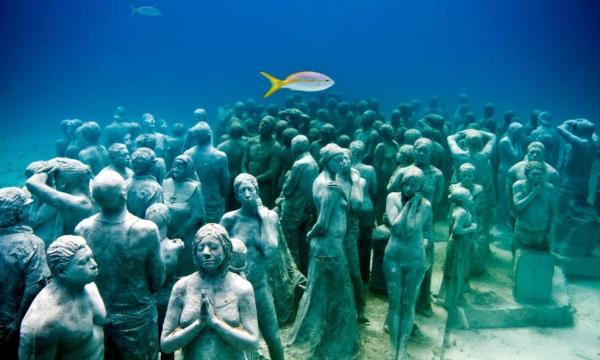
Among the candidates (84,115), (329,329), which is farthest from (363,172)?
A: (84,115)

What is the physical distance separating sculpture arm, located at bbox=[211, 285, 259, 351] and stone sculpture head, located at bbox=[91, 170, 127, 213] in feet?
5.50

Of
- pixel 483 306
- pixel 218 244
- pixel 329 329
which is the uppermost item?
pixel 218 244

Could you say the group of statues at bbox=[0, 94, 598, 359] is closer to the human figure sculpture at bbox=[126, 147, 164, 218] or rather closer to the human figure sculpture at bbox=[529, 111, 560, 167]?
the human figure sculpture at bbox=[126, 147, 164, 218]

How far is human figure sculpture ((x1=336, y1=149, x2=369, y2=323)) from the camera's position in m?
5.94

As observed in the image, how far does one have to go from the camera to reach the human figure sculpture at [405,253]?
564 centimetres

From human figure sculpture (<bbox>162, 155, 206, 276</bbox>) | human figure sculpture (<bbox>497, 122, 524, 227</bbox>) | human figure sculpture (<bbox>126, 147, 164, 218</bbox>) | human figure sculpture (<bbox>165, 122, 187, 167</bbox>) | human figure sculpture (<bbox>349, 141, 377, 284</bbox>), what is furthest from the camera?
human figure sculpture (<bbox>165, 122, 187, 167</bbox>)

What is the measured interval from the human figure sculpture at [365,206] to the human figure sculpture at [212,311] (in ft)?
13.0

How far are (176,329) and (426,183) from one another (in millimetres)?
5334

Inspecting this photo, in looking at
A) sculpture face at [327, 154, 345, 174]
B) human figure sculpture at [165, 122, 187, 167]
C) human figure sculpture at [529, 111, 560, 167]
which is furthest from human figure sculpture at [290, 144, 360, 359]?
human figure sculpture at [529, 111, 560, 167]

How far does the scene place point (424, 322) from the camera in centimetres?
724

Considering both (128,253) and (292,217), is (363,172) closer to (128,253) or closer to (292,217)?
(292,217)

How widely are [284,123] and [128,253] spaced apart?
613cm

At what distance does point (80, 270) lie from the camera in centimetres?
320

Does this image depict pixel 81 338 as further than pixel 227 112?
No
